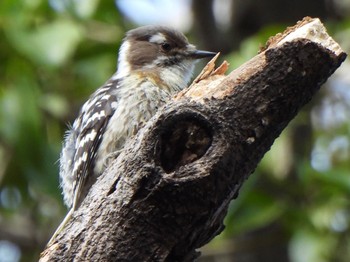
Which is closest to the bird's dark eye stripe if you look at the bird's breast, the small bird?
the small bird

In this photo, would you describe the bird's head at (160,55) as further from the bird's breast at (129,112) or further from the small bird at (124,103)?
the bird's breast at (129,112)

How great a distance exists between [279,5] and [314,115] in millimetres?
1052

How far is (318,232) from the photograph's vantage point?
7129mm

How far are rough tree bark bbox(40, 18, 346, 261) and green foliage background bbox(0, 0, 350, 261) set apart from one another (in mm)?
2818

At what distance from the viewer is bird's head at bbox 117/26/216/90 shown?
625cm

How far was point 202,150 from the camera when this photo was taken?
367 centimetres

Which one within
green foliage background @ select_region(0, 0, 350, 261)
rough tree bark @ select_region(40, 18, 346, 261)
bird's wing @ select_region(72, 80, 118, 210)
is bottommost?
rough tree bark @ select_region(40, 18, 346, 261)

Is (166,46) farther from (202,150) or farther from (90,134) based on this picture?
(202,150)

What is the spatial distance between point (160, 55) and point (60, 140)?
1298 mm

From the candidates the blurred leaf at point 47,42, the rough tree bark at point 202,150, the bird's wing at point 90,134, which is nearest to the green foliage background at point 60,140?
the blurred leaf at point 47,42

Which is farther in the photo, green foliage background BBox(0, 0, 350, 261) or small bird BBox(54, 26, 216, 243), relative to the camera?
green foliage background BBox(0, 0, 350, 261)

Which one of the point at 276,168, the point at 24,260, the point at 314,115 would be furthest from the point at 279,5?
the point at 24,260

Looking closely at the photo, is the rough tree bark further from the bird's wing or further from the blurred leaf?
the blurred leaf

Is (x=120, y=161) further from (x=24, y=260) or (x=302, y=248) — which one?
(x=24, y=260)
